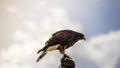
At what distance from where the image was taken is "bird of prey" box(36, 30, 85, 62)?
9.83 meters

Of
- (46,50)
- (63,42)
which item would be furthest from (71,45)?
(46,50)

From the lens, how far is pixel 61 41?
33.6 ft

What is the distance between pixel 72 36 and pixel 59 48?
883 millimetres

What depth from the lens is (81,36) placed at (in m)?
11.2

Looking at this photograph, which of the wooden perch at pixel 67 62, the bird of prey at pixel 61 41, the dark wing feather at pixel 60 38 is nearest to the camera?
the wooden perch at pixel 67 62

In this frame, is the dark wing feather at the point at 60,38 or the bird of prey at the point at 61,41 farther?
the dark wing feather at the point at 60,38

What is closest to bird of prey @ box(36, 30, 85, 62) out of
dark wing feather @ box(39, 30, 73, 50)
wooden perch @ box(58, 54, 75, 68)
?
dark wing feather @ box(39, 30, 73, 50)

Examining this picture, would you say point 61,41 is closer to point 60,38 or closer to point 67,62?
point 60,38

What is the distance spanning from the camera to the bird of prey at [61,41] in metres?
9.83

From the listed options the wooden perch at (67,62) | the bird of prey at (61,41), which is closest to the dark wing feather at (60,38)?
the bird of prey at (61,41)

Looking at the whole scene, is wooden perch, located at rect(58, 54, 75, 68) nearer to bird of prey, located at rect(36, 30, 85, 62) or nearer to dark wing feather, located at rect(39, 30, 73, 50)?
bird of prey, located at rect(36, 30, 85, 62)

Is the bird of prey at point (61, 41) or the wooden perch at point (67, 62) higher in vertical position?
the bird of prey at point (61, 41)

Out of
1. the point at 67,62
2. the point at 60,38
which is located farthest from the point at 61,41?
the point at 67,62

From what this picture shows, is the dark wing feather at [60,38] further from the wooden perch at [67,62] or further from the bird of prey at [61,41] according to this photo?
the wooden perch at [67,62]
